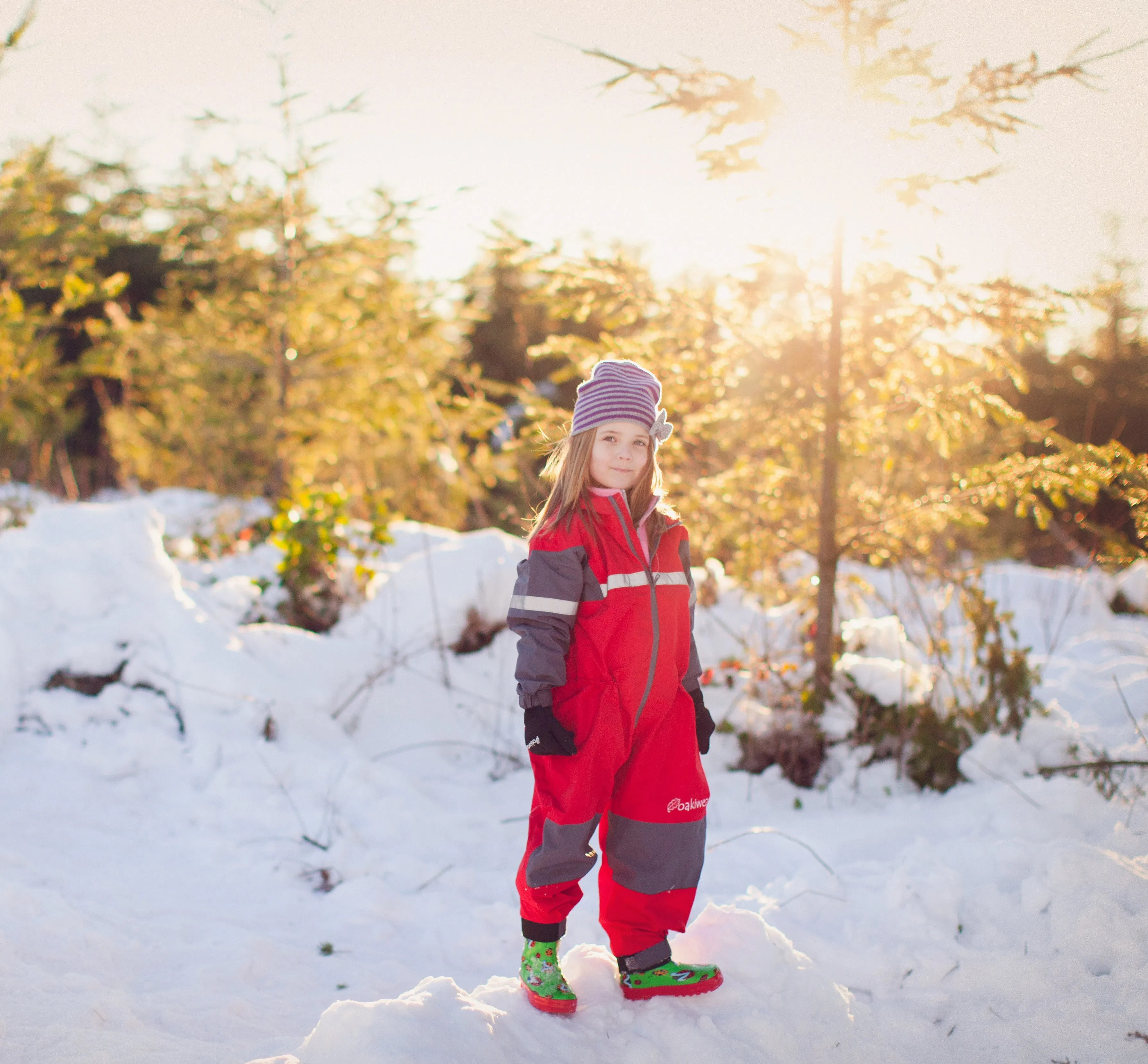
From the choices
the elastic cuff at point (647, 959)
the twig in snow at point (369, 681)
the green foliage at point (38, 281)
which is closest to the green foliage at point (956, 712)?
the elastic cuff at point (647, 959)

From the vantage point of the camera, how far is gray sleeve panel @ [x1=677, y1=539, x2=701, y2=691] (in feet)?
7.33

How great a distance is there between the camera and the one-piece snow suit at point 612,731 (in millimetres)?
2027

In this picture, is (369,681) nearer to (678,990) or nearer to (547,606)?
(547,606)

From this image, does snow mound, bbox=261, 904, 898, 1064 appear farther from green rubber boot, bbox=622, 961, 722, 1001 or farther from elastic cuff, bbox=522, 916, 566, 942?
elastic cuff, bbox=522, 916, 566, 942

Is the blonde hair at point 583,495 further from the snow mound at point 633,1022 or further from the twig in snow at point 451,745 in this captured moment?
the twig in snow at point 451,745

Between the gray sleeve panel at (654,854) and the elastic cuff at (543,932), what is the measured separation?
0.21 m

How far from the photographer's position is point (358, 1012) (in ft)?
5.62

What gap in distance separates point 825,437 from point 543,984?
2927mm

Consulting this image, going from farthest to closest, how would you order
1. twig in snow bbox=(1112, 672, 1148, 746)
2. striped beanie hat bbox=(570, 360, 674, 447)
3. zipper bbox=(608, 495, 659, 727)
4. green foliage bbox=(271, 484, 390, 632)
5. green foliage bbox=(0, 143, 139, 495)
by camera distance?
green foliage bbox=(0, 143, 139, 495) < green foliage bbox=(271, 484, 390, 632) < twig in snow bbox=(1112, 672, 1148, 746) < striped beanie hat bbox=(570, 360, 674, 447) < zipper bbox=(608, 495, 659, 727)

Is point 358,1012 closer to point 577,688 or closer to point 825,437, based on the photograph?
point 577,688

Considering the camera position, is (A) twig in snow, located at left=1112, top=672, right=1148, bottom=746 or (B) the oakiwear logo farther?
(A) twig in snow, located at left=1112, top=672, right=1148, bottom=746

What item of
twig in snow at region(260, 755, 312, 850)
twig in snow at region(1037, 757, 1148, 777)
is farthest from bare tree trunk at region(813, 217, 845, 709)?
twig in snow at region(260, 755, 312, 850)

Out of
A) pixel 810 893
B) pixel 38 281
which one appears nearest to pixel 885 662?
pixel 810 893

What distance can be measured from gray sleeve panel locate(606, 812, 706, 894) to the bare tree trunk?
2.05 meters
